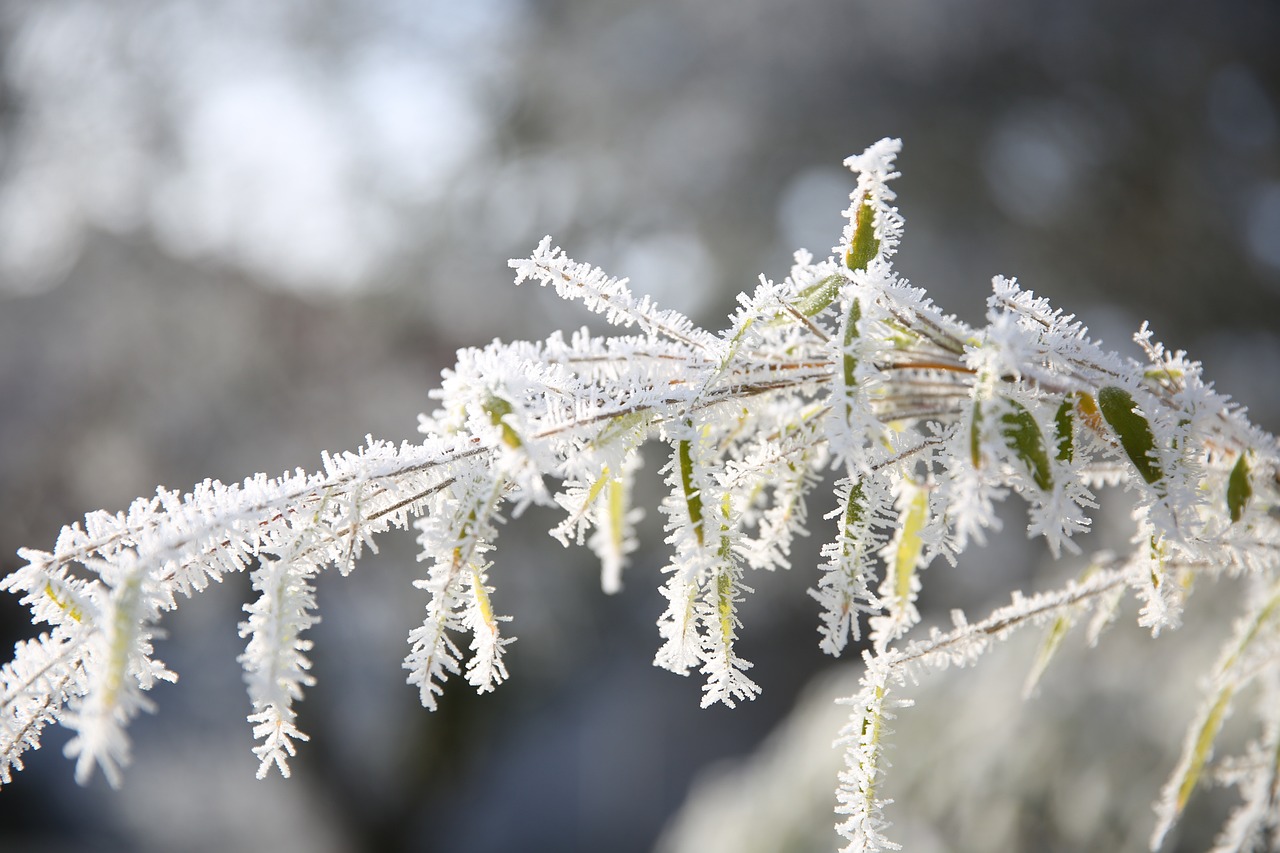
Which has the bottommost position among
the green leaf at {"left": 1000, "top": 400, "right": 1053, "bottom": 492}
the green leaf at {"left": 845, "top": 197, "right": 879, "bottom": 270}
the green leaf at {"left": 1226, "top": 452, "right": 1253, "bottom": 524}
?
the green leaf at {"left": 1000, "top": 400, "right": 1053, "bottom": 492}

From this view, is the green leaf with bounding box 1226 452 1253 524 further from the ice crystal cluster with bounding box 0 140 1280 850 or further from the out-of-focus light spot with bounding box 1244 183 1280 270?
the out-of-focus light spot with bounding box 1244 183 1280 270

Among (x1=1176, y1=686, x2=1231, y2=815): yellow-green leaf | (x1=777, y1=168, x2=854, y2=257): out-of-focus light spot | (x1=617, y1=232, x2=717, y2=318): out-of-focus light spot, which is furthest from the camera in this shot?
(x1=617, y1=232, x2=717, y2=318): out-of-focus light spot

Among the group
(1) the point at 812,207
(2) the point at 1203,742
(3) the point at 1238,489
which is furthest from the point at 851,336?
(1) the point at 812,207

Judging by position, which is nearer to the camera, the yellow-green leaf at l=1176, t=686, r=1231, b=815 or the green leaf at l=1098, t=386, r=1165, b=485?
the green leaf at l=1098, t=386, r=1165, b=485

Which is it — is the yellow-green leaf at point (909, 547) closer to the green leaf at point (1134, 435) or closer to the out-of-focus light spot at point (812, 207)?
the green leaf at point (1134, 435)

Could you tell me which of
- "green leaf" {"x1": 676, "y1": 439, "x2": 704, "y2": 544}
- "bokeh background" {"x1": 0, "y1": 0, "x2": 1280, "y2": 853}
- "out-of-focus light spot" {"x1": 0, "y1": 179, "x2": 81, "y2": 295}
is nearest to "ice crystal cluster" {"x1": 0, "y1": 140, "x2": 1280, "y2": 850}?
"green leaf" {"x1": 676, "y1": 439, "x2": 704, "y2": 544}

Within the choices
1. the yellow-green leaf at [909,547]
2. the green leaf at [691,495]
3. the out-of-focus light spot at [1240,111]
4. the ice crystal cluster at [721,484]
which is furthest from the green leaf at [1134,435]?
the out-of-focus light spot at [1240,111]
